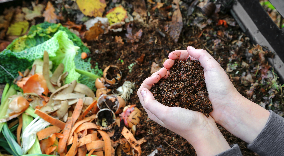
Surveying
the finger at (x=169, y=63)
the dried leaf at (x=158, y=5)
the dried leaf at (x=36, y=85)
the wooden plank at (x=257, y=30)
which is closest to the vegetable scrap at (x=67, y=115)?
the dried leaf at (x=36, y=85)

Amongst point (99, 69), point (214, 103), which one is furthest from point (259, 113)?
point (99, 69)

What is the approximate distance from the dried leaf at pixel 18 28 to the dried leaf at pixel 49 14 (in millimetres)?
366

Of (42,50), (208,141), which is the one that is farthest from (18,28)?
(208,141)

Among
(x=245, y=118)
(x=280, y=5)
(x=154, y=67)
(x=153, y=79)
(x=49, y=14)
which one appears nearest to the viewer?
(x=245, y=118)

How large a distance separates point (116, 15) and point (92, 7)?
1.45ft

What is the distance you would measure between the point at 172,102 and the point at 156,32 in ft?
5.38

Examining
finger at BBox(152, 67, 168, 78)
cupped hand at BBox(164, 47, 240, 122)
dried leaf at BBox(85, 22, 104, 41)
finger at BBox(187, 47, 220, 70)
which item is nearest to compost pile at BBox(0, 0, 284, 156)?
dried leaf at BBox(85, 22, 104, 41)

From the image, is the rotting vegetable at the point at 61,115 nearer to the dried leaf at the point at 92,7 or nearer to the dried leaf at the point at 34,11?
the dried leaf at the point at 92,7

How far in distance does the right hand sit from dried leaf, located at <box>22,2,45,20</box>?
10.0 ft

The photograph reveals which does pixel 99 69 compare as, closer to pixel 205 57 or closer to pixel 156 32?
pixel 156 32

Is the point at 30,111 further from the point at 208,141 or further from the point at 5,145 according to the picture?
the point at 208,141

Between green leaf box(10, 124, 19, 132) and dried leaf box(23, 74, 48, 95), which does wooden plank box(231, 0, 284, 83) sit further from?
green leaf box(10, 124, 19, 132)

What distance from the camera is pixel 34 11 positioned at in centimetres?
352

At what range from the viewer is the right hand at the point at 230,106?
1.75 m
